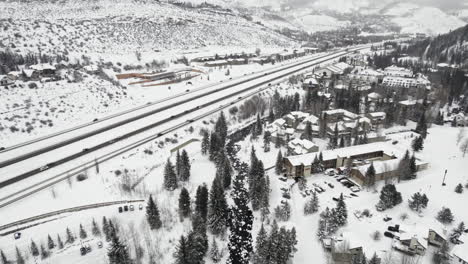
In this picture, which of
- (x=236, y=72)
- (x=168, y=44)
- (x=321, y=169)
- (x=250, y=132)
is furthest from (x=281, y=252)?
(x=168, y=44)

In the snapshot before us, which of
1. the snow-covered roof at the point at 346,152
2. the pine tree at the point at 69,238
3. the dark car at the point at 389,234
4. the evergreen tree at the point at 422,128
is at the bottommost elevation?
the dark car at the point at 389,234

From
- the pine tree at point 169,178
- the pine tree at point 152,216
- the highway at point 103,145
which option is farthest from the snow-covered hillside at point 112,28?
the pine tree at point 152,216

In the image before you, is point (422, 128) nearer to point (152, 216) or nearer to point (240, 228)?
point (240, 228)

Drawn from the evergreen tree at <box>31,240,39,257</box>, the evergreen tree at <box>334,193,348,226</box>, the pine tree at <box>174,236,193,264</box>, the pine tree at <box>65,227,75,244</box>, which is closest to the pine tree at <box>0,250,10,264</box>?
the evergreen tree at <box>31,240,39,257</box>

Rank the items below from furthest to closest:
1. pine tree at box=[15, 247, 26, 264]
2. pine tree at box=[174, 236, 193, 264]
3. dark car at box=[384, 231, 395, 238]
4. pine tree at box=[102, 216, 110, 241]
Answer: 1. dark car at box=[384, 231, 395, 238]
2. pine tree at box=[102, 216, 110, 241]
3. pine tree at box=[15, 247, 26, 264]
4. pine tree at box=[174, 236, 193, 264]

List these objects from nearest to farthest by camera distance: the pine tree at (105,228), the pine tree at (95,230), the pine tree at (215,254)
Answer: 1. the pine tree at (215,254)
2. the pine tree at (105,228)
3. the pine tree at (95,230)

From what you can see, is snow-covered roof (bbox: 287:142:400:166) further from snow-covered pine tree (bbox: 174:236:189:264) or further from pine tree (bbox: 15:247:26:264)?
pine tree (bbox: 15:247:26:264)

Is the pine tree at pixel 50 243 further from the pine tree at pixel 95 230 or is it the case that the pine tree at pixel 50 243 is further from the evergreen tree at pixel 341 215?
the evergreen tree at pixel 341 215

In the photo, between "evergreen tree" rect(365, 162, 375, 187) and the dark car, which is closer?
the dark car
